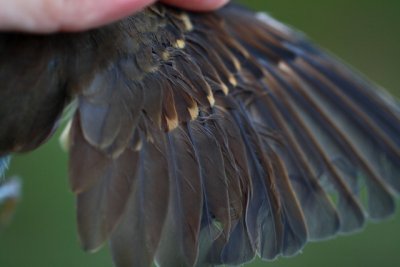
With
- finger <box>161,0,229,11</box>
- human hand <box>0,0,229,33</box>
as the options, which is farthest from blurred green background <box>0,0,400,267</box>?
human hand <box>0,0,229,33</box>

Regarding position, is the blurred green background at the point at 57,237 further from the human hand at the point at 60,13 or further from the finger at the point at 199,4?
the human hand at the point at 60,13

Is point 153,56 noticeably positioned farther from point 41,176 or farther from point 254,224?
point 41,176

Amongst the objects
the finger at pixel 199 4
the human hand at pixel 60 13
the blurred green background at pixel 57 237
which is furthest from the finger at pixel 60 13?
the blurred green background at pixel 57 237

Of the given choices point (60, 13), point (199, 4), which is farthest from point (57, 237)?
point (60, 13)

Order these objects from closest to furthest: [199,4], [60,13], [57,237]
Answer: [60,13]
[199,4]
[57,237]

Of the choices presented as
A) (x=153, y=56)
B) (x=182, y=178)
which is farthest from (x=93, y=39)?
(x=182, y=178)

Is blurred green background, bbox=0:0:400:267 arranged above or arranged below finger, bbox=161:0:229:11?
below

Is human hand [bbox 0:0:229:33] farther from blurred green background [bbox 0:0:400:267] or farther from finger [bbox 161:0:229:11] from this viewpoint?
blurred green background [bbox 0:0:400:267]

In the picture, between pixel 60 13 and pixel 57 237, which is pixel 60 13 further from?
pixel 57 237
